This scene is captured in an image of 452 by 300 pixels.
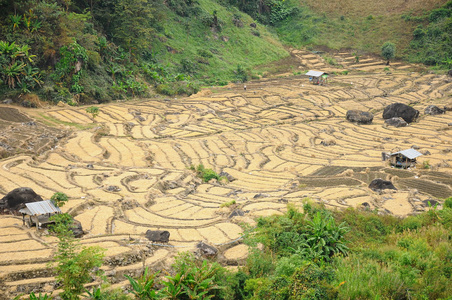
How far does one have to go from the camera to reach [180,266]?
469 inches

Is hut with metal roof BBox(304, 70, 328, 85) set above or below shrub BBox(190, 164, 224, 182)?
above

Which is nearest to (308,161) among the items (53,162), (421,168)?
(421,168)

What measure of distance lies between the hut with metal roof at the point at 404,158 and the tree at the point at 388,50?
124 feet

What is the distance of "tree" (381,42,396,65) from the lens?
61.1 meters

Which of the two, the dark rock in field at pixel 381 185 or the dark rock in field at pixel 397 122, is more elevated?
the dark rock in field at pixel 397 122

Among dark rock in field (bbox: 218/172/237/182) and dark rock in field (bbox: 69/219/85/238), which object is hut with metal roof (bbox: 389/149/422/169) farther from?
dark rock in field (bbox: 69/219/85/238)

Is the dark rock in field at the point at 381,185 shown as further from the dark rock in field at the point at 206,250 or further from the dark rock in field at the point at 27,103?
the dark rock in field at the point at 27,103

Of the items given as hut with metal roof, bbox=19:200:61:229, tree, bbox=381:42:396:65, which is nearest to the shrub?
hut with metal roof, bbox=19:200:61:229

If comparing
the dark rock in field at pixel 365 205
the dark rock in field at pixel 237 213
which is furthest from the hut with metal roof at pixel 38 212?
the dark rock in field at pixel 365 205

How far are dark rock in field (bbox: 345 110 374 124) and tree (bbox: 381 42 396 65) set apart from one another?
984 inches

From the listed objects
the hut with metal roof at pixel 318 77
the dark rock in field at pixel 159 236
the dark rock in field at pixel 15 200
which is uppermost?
the hut with metal roof at pixel 318 77

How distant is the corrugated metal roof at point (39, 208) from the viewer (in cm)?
1441

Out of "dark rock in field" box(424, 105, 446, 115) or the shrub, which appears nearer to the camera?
the shrub

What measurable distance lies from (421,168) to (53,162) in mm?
23524
